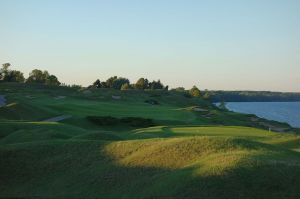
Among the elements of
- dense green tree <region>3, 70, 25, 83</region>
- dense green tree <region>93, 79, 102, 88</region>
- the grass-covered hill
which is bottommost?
the grass-covered hill

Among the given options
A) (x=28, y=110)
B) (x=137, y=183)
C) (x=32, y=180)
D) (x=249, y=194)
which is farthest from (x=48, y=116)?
(x=249, y=194)

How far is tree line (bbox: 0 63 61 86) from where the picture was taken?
154250 millimetres

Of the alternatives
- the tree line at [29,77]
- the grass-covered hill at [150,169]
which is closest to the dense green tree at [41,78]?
the tree line at [29,77]

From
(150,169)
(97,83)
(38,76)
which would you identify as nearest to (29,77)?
(38,76)

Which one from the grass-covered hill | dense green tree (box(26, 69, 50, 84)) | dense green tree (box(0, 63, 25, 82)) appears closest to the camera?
the grass-covered hill

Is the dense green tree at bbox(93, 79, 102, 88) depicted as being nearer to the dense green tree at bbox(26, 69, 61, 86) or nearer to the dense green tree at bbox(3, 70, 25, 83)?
the dense green tree at bbox(26, 69, 61, 86)

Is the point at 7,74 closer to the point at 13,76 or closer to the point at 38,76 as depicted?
the point at 13,76

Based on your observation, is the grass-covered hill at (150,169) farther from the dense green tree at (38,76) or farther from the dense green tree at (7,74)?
the dense green tree at (38,76)

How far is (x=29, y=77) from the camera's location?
568ft

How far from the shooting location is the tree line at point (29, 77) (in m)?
154

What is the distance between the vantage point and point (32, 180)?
896 inches

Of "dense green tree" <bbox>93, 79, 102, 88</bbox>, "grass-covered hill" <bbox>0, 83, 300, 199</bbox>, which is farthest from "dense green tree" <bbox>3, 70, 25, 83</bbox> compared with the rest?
"grass-covered hill" <bbox>0, 83, 300, 199</bbox>

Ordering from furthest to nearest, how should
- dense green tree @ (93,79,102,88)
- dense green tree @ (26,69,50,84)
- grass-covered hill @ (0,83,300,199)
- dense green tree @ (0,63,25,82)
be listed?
dense green tree @ (93,79,102,88) < dense green tree @ (26,69,50,84) < dense green tree @ (0,63,25,82) < grass-covered hill @ (0,83,300,199)

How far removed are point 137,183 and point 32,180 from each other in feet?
18.2
